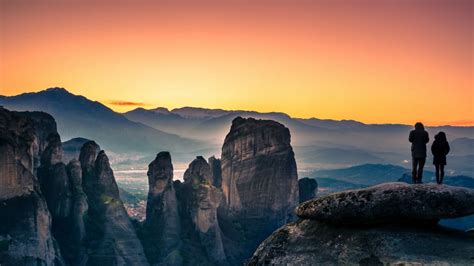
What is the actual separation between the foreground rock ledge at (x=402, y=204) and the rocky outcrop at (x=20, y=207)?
133 metres

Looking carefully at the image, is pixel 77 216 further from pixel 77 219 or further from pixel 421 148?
pixel 421 148

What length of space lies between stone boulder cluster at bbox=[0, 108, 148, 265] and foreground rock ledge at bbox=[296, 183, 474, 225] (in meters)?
133

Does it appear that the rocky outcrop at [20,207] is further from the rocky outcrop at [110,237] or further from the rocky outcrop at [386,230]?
the rocky outcrop at [386,230]

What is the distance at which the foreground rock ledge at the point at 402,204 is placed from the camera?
28547 mm

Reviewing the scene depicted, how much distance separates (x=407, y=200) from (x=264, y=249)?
25.9 ft

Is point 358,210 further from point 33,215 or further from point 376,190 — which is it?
point 33,215

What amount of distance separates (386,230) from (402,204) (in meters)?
1.70

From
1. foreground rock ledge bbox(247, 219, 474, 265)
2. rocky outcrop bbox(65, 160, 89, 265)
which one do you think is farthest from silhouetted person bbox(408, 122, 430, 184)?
rocky outcrop bbox(65, 160, 89, 265)

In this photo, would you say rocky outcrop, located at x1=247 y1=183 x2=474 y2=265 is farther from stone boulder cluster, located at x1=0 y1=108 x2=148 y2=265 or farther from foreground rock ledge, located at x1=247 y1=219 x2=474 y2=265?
stone boulder cluster, located at x1=0 y1=108 x2=148 y2=265

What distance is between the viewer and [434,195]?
2867 centimetres

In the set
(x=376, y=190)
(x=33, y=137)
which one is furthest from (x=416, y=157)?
(x=33, y=137)

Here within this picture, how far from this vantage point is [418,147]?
3459 cm

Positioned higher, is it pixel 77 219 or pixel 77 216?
pixel 77 216

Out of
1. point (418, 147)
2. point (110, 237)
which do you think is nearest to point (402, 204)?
point (418, 147)
